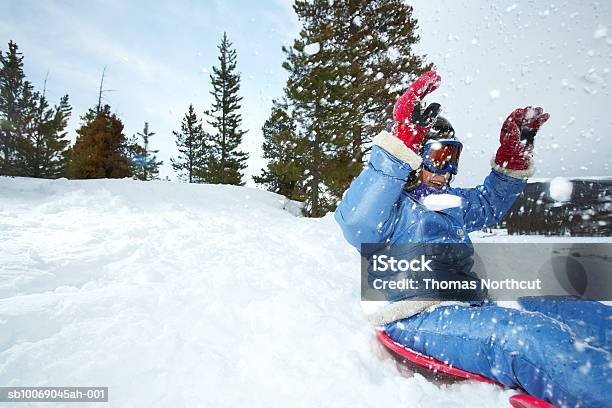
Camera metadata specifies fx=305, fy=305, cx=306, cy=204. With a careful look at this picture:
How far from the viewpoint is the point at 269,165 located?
12.6 meters

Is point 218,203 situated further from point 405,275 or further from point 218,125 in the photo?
point 218,125

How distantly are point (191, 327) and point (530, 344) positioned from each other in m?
2.03

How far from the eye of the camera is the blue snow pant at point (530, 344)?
1356 mm

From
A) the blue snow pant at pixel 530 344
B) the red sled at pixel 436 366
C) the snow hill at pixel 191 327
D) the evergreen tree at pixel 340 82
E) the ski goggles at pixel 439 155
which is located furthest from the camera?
the evergreen tree at pixel 340 82

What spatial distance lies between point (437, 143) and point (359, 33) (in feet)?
39.5

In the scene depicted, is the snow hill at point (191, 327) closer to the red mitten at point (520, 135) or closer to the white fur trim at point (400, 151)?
the white fur trim at point (400, 151)

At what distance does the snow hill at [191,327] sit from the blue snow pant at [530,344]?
0.22 metres

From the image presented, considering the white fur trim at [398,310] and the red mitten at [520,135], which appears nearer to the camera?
the white fur trim at [398,310]

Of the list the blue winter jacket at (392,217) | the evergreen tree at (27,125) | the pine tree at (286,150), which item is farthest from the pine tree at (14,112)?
the blue winter jacket at (392,217)

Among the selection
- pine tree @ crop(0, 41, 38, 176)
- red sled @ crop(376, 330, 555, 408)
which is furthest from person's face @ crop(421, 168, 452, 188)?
pine tree @ crop(0, 41, 38, 176)

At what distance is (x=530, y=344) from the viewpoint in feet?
4.99

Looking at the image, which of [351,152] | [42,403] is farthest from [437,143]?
[351,152]

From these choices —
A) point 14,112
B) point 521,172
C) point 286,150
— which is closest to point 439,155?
point 521,172

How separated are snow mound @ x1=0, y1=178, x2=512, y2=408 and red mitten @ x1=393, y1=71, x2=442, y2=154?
144 centimetres
